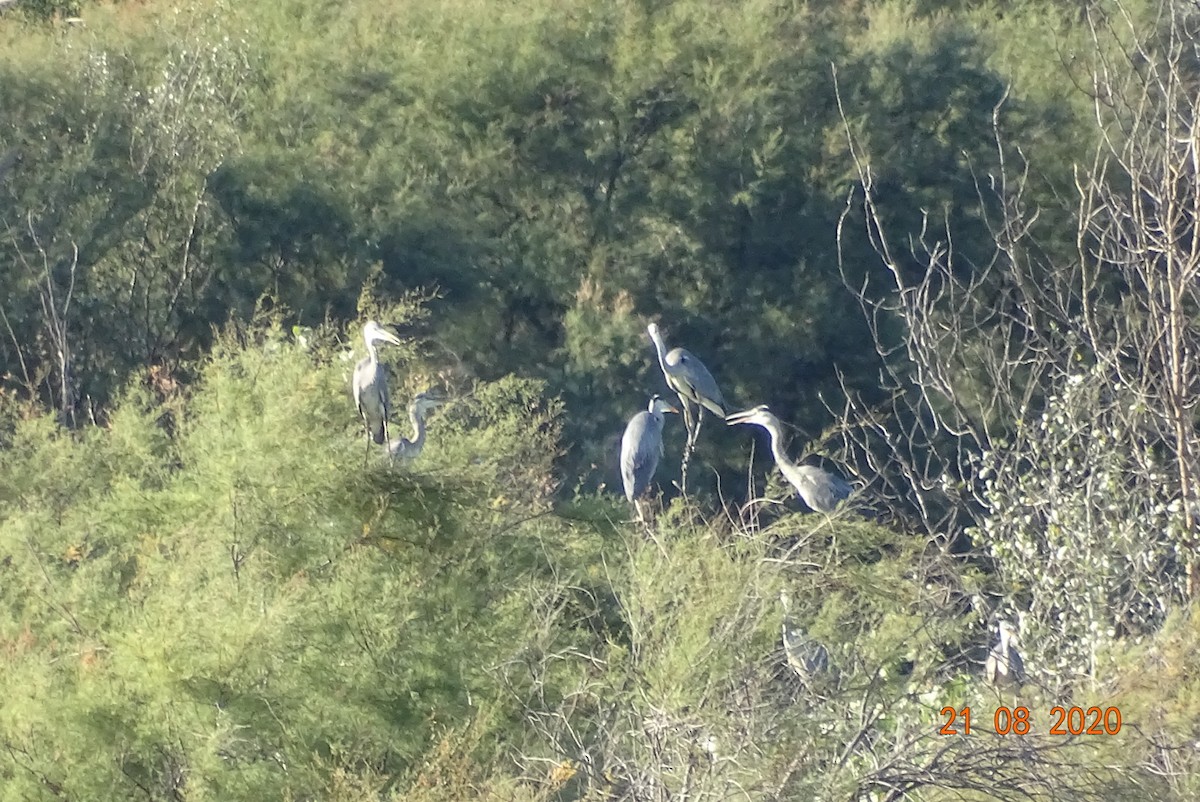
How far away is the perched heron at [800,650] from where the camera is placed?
4598 mm

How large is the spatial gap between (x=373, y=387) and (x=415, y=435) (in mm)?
555

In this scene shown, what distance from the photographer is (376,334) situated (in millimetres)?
6793

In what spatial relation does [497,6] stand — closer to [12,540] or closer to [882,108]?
[882,108]

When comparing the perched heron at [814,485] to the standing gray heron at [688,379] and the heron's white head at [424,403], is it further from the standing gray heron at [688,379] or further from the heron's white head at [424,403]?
the heron's white head at [424,403]

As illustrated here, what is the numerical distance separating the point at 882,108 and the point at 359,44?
4574mm

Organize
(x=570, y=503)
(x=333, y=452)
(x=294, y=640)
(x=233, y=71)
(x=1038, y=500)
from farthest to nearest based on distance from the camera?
(x=233, y=71)
(x=570, y=503)
(x=1038, y=500)
(x=333, y=452)
(x=294, y=640)

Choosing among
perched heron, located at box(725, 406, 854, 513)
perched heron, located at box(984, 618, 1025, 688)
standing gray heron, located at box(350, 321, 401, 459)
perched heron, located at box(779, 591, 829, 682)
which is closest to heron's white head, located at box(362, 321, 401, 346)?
standing gray heron, located at box(350, 321, 401, 459)

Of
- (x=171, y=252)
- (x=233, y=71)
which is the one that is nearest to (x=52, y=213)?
(x=171, y=252)

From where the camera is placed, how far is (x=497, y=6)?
49.9ft

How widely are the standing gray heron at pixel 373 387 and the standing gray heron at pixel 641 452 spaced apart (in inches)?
55.9

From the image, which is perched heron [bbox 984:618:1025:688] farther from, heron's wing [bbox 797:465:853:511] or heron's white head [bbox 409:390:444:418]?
heron's white head [bbox 409:390:444:418]
